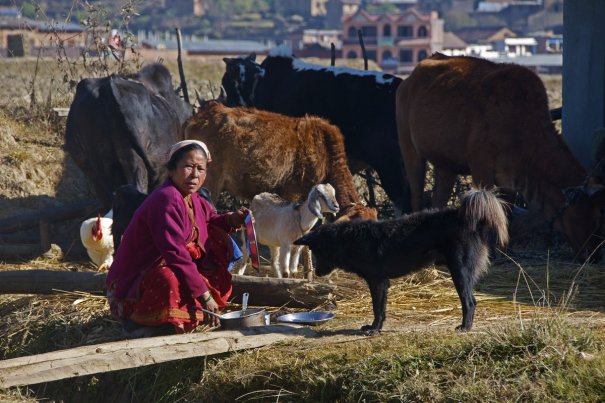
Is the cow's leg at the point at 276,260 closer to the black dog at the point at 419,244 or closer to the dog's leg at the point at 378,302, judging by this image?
the black dog at the point at 419,244

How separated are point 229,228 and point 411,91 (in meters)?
4.82

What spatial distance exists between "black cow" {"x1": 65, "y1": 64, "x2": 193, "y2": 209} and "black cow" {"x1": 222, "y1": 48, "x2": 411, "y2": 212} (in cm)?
212

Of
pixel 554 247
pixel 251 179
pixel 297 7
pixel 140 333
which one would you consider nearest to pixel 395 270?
pixel 140 333

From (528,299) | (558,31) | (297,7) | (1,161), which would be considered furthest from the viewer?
(297,7)

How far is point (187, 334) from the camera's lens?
25.6 feet

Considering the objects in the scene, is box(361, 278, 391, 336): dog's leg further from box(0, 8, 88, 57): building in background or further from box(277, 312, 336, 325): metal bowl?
box(0, 8, 88, 57): building in background

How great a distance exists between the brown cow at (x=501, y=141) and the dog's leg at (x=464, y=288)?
2856 millimetres

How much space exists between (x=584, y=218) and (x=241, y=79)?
619 cm

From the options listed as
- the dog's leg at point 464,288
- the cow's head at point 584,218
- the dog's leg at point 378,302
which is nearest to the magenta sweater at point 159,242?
the dog's leg at point 378,302

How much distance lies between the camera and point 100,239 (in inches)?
423

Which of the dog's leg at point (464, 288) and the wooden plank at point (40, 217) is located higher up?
the dog's leg at point (464, 288)

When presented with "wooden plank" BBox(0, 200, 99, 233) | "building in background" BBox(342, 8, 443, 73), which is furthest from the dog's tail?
"building in background" BBox(342, 8, 443, 73)

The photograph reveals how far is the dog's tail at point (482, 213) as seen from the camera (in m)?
7.54

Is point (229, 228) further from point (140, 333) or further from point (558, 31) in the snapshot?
point (558, 31)
